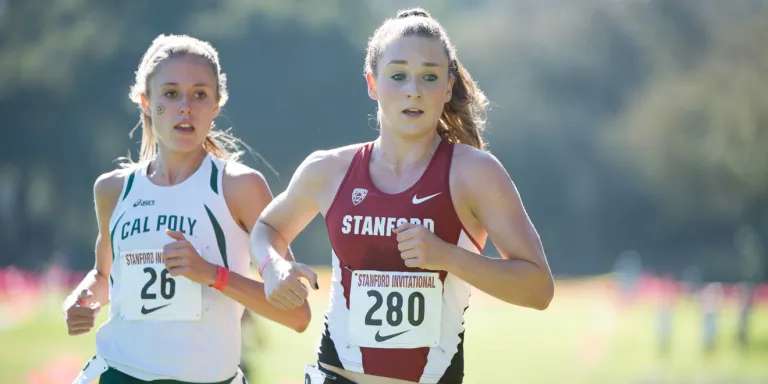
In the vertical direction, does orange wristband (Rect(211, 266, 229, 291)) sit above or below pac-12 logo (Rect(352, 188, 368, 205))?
below

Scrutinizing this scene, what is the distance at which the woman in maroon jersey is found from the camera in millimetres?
3182

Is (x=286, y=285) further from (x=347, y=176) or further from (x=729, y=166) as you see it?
(x=729, y=166)

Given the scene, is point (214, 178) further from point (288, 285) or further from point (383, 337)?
point (383, 337)

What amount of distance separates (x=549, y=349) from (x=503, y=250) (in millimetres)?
11095

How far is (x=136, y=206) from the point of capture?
12.9 feet

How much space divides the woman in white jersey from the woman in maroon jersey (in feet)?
1.44

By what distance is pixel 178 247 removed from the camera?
11.9 ft

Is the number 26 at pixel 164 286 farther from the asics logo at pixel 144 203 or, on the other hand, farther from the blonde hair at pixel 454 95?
the blonde hair at pixel 454 95

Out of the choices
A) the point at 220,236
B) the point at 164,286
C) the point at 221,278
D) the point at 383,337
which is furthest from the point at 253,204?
the point at 383,337

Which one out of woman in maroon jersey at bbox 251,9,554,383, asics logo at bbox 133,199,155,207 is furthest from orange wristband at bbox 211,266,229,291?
asics logo at bbox 133,199,155,207

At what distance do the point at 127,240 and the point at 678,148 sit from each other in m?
28.1

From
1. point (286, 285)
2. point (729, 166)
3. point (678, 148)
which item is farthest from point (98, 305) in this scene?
point (678, 148)

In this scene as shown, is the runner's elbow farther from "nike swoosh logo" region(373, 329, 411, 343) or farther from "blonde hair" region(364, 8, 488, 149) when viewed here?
"blonde hair" region(364, 8, 488, 149)

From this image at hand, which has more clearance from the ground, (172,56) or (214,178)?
(172,56)
